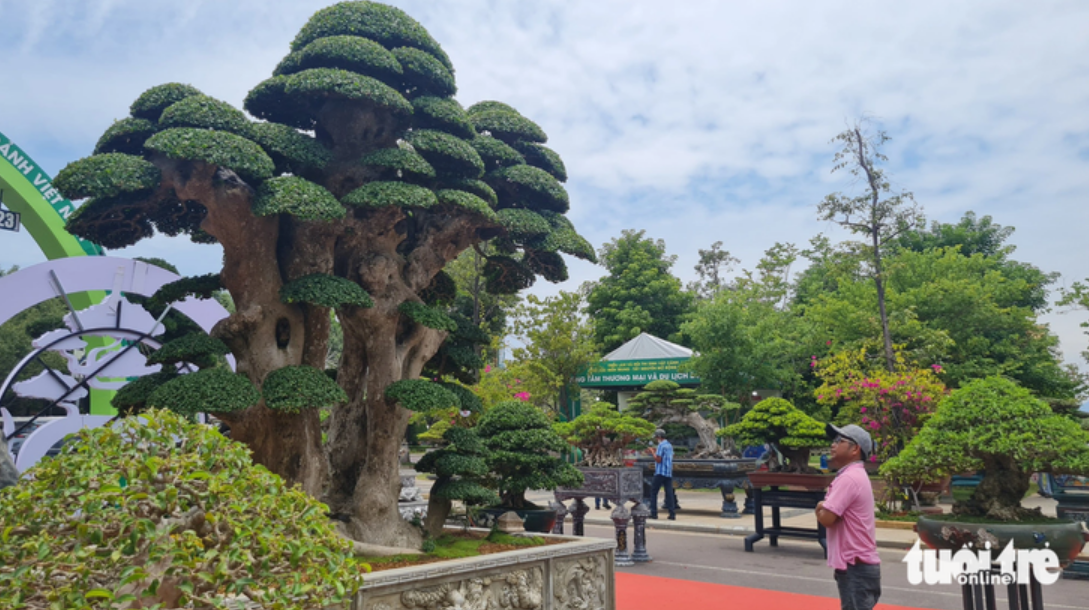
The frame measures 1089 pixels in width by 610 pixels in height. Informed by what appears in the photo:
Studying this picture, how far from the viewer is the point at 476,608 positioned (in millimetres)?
5012

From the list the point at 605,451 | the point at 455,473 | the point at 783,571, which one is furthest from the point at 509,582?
the point at 605,451

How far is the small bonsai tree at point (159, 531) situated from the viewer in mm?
2318

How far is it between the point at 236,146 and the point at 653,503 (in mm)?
9612

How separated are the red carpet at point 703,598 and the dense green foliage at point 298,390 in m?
3.28

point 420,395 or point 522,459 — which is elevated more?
point 420,395

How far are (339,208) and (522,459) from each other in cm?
302

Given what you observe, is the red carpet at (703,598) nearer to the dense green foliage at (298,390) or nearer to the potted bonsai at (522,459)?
the potted bonsai at (522,459)

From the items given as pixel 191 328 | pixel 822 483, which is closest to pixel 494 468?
pixel 822 483

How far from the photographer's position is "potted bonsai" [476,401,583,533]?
704 centimetres

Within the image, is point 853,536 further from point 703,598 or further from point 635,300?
point 635,300

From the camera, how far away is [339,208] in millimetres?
5645

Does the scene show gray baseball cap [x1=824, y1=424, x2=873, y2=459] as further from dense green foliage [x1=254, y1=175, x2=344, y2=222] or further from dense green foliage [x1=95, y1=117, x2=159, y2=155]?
dense green foliage [x1=95, y1=117, x2=159, y2=155]

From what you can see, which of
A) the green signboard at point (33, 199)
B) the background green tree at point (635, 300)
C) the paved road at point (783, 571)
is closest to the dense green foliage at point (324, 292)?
the paved road at point (783, 571)

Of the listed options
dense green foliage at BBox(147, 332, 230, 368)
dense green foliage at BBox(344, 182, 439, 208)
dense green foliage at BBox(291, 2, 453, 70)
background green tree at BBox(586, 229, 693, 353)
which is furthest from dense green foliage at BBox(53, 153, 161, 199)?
background green tree at BBox(586, 229, 693, 353)
